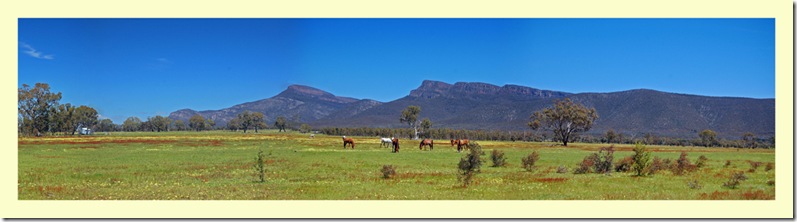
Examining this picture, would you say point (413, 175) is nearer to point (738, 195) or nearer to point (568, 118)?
point (738, 195)

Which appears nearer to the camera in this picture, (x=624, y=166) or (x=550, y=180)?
(x=550, y=180)

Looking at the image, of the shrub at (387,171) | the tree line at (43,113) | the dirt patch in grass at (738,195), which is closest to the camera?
the dirt patch in grass at (738,195)

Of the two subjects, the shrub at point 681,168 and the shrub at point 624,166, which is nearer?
the shrub at point 681,168

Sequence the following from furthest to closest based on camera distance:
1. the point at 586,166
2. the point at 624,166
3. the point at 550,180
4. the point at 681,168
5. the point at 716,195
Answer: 1. the point at 624,166
2. the point at 586,166
3. the point at 681,168
4. the point at 550,180
5. the point at 716,195

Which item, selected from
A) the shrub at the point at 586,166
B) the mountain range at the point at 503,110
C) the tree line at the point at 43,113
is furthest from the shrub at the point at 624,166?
the tree line at the point at 43,113

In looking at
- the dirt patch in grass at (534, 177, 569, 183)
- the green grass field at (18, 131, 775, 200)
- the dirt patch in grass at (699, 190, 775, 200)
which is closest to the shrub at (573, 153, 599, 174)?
the green grass field at (18, 131, 775, 200)

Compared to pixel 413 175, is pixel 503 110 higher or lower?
higher
